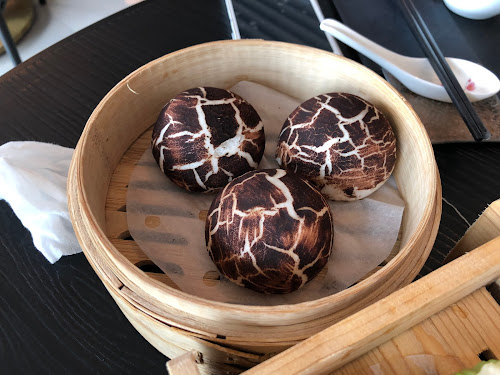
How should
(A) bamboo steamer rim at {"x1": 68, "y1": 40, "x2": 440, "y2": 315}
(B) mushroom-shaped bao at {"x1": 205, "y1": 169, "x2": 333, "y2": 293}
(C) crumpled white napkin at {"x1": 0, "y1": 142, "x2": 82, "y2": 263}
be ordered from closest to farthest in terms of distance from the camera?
(A) bamboo steamer rim at {"x1": 68, "y1": 40, "x2": 440, "y2": 315} → (B) mushroom-shaped bao at {"x1": 205, "y1": 169, "x2": 333, "y2": 293} → (C) crumpled white napkin at {"x1": 0, "y1": 142, "x2": 82, "y2": 263}

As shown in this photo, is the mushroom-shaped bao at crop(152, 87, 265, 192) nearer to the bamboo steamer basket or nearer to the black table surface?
the bamboo steamer basket

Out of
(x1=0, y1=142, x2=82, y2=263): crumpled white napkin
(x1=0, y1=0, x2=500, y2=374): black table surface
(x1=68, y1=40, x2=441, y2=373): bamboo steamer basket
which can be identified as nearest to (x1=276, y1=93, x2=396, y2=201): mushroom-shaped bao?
A: (x1=68, y1=40, x2=441, y2=373): bamboo steamer basket

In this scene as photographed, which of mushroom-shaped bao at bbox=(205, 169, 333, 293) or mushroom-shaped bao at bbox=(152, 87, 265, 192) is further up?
mushroom-shaped bao at bbox=(152, 87, 265, 192)

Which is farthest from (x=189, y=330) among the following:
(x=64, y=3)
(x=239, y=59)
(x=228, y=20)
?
(x=64, y=3)

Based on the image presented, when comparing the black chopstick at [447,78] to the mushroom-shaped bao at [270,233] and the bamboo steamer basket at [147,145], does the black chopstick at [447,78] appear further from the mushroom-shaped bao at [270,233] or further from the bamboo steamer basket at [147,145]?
the mushroom-shaped bao at [270,233]

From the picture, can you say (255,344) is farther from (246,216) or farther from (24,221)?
(24,221)

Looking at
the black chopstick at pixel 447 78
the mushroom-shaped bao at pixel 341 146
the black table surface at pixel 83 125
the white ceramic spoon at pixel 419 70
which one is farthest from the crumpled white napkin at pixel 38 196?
the black chopstick at pixel 447 78
